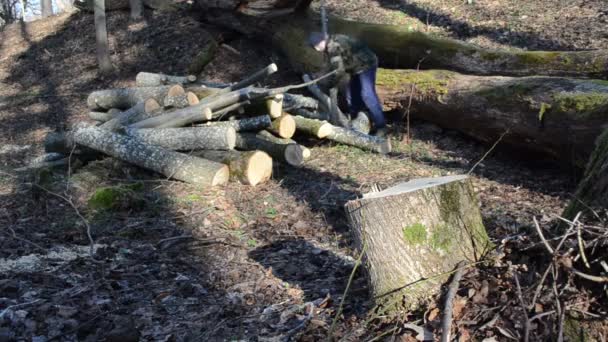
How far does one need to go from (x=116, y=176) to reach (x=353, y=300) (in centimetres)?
449

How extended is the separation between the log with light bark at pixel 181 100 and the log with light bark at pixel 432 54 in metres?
2.92

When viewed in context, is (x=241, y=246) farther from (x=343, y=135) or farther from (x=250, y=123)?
(x=343, y=135)

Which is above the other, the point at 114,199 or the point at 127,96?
the point at 114,199

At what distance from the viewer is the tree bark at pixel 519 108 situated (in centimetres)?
617

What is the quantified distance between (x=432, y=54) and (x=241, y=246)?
5914 millimetres

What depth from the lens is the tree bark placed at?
20.2 ft

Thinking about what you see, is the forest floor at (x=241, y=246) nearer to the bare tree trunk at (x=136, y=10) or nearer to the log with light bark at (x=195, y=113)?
the log with light bark at (x=195, y=113)

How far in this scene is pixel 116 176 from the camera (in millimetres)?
7066

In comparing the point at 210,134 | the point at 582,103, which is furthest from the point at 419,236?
the point at 210,134

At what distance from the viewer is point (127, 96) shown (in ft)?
28.7

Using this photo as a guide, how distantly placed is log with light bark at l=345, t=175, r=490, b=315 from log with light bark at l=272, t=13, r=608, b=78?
19.7 feet

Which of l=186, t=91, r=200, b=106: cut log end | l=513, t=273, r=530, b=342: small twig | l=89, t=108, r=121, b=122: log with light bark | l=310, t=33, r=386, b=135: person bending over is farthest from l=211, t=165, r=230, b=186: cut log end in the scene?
l=513, t=273, r=530, b=342: small twig

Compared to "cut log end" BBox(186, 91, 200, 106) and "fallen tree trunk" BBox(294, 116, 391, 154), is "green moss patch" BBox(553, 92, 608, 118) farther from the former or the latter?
"cut log end" BBox(186, 91, 200, 106)

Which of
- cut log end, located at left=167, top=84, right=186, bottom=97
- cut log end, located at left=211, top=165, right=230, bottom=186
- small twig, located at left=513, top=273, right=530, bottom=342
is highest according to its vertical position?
small twig, located at left=513, top=273, right=530, bottom=342
